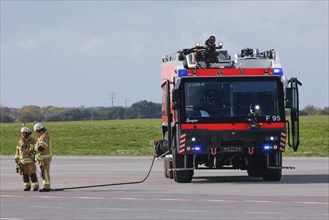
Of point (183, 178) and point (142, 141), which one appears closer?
point (183, 178)

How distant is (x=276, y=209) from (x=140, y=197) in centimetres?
495

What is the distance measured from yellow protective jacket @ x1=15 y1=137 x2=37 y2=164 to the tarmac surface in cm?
88

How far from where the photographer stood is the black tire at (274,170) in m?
32.3

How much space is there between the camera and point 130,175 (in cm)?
3828

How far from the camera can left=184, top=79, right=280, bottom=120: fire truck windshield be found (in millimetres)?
31016

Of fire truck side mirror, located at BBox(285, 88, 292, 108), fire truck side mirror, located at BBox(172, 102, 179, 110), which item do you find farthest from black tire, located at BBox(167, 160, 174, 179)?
fire truck side mirror, located at BBox(285, 88, 292, 108)

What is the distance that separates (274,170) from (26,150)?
722 centimetres

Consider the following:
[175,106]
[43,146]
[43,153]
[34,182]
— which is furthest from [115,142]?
[43,146]

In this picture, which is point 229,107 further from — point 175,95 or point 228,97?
point 175,95

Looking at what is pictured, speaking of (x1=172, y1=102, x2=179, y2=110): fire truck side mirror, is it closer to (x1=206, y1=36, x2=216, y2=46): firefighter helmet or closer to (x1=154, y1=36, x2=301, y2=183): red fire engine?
(x1=154, y1=36, x2=301, y2=183): red fire engine

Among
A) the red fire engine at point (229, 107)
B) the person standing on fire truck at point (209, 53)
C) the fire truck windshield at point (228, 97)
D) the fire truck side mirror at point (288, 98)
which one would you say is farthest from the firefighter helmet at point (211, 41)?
the fire truck side mirror at point (288, 98)

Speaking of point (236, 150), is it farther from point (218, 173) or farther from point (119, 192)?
point (218, 173)

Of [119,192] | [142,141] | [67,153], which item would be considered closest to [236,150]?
[119,192]

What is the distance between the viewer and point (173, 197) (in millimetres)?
26344
